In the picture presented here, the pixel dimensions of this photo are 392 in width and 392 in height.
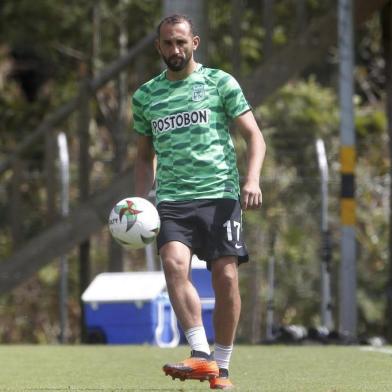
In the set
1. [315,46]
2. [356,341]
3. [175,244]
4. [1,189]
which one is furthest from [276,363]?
[1,189]

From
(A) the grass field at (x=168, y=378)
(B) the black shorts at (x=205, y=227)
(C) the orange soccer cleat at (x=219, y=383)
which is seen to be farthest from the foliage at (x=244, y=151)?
(C) the orange soccer cleat at (x=219, y=383)

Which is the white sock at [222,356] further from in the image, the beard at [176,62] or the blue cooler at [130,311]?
the blue cooler at [130,311]

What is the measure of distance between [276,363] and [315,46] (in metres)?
5.84

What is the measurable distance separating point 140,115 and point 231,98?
0.54 meters

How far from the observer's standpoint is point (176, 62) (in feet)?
24.4

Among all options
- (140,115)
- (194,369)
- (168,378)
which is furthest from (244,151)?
(194,369)

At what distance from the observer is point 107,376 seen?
860 cm

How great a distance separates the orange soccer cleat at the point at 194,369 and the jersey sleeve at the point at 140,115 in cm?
130

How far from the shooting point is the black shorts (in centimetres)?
745

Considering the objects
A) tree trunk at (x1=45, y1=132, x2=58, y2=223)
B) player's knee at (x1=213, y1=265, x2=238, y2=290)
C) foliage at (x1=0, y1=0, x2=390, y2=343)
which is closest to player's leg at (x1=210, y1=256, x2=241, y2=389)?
player's knee at (x1=213, y1=265, x2=238, y2=290)

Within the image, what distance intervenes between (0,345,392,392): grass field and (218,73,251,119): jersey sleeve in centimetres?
143

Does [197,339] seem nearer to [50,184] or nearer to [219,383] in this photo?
[219,383]

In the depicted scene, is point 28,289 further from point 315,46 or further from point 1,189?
point 315,46

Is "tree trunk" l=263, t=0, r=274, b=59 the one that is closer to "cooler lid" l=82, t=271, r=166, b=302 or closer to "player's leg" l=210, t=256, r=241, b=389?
"cooler lid" l=82, t=271, r=166, b=302
